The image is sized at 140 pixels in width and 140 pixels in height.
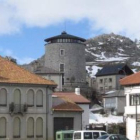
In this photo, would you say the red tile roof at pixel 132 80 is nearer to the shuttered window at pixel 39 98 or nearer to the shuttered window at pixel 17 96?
the shuttered window at pixel 39 98

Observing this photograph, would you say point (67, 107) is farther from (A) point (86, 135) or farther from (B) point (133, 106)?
(A) point (86, 135)

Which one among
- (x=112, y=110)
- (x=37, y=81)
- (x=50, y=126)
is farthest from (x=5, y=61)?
(x=112, y=110)

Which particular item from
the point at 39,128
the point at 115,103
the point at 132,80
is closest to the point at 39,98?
the point at 39,128

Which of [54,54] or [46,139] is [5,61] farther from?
[54,54]

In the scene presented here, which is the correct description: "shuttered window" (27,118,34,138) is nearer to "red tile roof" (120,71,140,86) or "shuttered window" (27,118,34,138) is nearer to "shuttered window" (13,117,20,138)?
"shuttered window" (13,117,20,138)

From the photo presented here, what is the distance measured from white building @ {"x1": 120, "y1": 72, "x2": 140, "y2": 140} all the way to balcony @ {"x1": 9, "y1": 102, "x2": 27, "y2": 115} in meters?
14.6

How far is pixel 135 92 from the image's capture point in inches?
2906

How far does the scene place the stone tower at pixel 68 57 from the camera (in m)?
165

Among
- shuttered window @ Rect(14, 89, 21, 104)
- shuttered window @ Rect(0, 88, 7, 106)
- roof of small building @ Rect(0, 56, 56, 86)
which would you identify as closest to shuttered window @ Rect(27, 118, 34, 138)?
→ shuttered window @ Rect(14, 89, 21, 104)

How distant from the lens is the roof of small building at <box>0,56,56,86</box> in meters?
65.1

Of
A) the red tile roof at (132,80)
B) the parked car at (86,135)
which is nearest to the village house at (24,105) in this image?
the parked car at (86,135)

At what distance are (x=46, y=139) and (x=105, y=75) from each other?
120m

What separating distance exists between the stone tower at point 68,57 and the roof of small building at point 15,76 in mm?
94478

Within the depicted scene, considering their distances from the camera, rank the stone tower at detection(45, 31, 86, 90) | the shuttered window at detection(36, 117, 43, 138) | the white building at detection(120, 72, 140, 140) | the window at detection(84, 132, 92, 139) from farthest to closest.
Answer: the stone tower at detection(45, 31, 86, 90)
the white building at detection(120, 72, 140, 140)
the shuttered window at detection(36, 117, 43, 138)
the window at detection(84, 132, 92, 139)
